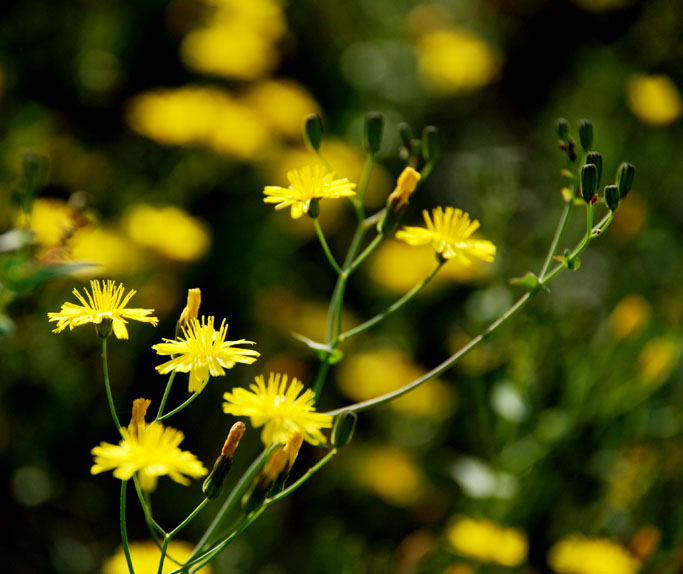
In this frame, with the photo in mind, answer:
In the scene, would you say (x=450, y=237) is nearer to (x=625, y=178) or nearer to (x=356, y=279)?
(x=625, y=178)

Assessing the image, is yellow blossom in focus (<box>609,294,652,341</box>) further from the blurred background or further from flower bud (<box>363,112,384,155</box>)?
flower bud (<box>363,112,384,155</box>)

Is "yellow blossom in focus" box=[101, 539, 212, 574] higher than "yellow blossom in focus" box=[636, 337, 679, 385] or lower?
lower

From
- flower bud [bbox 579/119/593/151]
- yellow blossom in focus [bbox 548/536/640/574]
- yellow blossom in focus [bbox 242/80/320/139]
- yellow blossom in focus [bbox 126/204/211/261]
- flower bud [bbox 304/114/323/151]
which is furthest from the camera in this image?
yellow blossom in focus [bbox 242/80/320/139]

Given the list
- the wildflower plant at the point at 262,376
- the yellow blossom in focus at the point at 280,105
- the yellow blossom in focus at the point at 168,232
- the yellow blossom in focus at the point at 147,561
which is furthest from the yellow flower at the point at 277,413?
the yellow blossom in focus at the point at 280,105

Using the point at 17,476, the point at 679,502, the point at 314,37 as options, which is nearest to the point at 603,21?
the point at 314,37

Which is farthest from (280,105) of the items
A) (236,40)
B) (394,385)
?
(394,385)

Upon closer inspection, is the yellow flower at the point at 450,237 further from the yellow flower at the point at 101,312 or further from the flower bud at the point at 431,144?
the yellow flower at the point at 101,312

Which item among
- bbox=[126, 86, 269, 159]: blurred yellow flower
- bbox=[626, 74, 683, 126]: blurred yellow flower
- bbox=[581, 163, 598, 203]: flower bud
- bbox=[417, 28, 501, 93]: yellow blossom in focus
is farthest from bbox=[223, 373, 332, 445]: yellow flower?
bbox=[417, 28, 501, 93]: yellow blossom in focus
